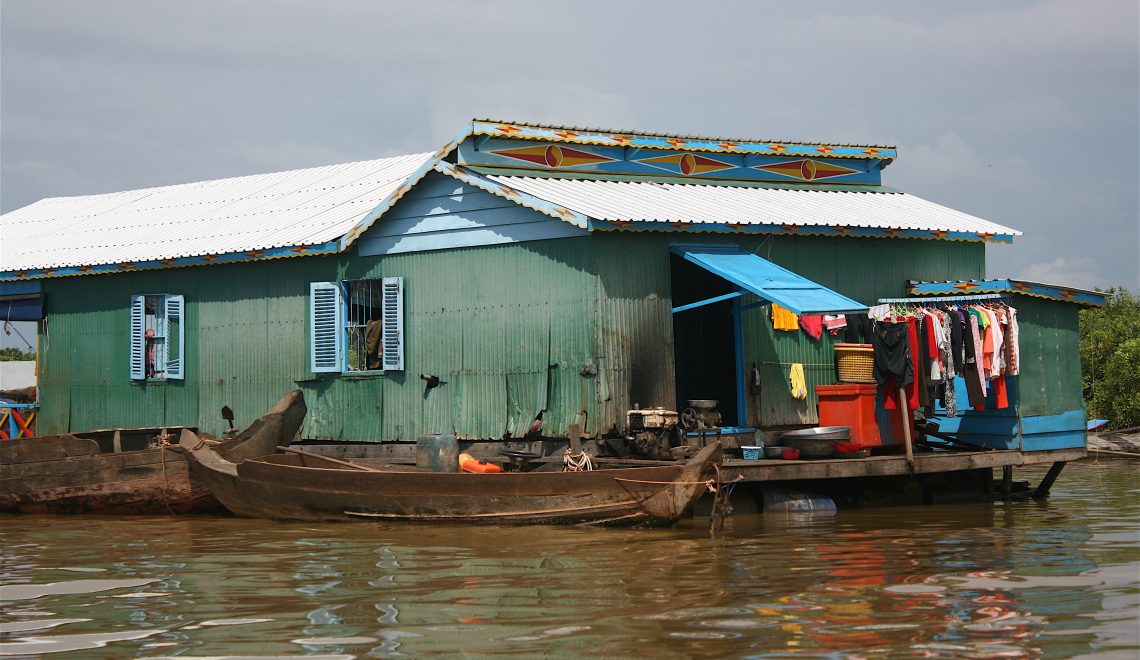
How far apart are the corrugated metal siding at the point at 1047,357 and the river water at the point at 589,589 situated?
75.2 inches

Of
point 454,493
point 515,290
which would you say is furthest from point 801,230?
point 454,493

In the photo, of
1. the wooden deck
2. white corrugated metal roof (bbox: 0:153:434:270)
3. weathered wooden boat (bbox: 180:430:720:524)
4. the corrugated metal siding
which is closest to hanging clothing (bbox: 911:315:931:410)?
the wooden deck

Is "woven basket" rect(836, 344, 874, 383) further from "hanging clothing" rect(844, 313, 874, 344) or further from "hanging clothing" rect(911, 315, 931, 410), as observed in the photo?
"hanging clothing" rect(844, 313, 874, 344)

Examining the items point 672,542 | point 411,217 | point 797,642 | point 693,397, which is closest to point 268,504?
point 411,217

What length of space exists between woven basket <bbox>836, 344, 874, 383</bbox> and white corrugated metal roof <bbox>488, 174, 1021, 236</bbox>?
7.13 feet

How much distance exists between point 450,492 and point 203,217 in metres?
10.3

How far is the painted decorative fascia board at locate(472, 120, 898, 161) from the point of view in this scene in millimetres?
17109

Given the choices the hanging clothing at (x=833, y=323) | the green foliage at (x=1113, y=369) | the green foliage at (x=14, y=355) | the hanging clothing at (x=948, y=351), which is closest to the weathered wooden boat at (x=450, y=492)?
the hanging clothing at (x=948, y=351)

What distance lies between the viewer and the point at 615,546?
481 inches

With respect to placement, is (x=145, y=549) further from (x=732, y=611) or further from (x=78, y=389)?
(x=78, y=389)

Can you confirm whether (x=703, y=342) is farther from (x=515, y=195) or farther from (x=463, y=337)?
(x=515, y=195)

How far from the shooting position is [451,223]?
1644 centimetres

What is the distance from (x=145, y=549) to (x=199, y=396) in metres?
6.45

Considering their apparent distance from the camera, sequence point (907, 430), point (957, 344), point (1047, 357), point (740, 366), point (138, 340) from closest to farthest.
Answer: point (907, 430), point (957, 344), point (740, 366), point (1047, 357), point (138, 340)
